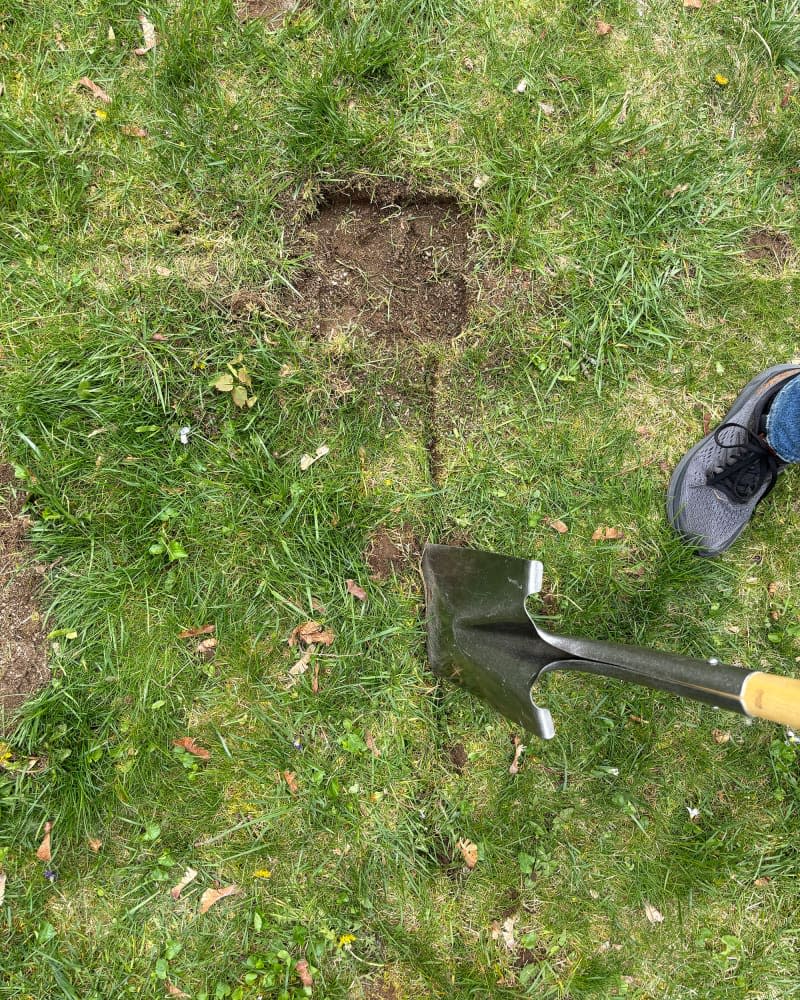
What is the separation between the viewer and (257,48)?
2553 mm

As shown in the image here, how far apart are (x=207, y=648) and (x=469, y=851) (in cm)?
127

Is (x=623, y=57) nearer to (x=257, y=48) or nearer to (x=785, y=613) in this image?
(x=257, y=48)

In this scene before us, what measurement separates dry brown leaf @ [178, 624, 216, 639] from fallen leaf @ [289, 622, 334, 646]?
30 cm

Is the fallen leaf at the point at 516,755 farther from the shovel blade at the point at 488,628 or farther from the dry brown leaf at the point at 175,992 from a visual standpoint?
the dry brown leaf at the point at 175,992

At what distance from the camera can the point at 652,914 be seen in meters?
2.62

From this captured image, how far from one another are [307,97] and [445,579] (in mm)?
1912

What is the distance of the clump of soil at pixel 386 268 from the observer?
259 cm

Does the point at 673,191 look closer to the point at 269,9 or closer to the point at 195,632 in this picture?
the point at 269,9

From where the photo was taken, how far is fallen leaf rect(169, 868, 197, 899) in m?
2.41

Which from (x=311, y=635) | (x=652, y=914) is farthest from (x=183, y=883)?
(x=652, y=914)

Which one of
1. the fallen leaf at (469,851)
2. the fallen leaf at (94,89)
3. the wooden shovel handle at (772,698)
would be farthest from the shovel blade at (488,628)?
the fallen leaf at (94,89)

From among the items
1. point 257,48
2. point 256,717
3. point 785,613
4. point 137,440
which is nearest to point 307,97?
point 257,48

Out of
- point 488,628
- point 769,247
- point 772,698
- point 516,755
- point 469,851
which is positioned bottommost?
point 469,851

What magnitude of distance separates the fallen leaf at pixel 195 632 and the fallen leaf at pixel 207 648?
0.03 metres
